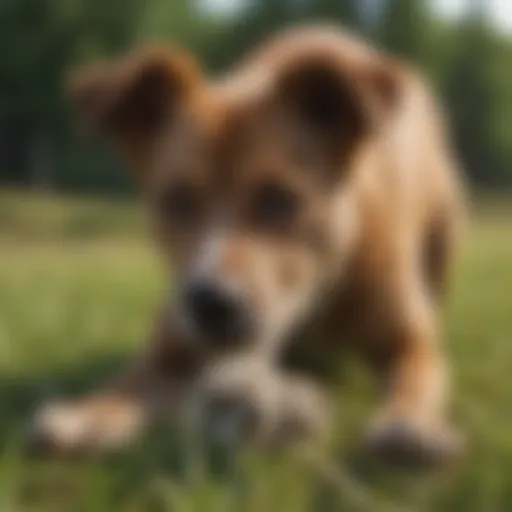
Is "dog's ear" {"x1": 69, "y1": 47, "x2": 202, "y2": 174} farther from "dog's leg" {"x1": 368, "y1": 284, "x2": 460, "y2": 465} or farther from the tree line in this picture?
"dog's leg" {"x1": 368, "y1": 284, "x2": 460, "y2": 465}

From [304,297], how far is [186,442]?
21 cm

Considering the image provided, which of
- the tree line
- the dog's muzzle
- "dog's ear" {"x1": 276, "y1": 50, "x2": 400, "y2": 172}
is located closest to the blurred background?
the tree line

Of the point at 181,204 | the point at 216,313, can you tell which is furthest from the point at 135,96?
the point at 216,313

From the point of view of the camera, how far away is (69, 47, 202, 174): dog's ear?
1.09 metres

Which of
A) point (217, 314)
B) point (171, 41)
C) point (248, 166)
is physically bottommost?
point (217, 314)

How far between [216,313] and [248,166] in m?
0.14

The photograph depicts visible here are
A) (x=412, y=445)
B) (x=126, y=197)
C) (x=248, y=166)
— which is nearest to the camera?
(x=412, y=445)

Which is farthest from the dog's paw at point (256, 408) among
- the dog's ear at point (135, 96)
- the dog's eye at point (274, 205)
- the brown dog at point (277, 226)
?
the dog's ear at point (135, 96)

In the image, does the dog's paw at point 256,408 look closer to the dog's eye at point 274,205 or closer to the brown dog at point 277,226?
the brown dog at point 277,226

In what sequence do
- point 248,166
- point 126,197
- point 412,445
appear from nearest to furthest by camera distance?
point 412,445
point 248,166
point 126,197

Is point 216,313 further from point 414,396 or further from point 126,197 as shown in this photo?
point 126,197

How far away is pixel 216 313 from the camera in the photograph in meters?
0.99

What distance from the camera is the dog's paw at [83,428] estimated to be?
3.10 feet

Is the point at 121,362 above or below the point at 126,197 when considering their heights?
below
